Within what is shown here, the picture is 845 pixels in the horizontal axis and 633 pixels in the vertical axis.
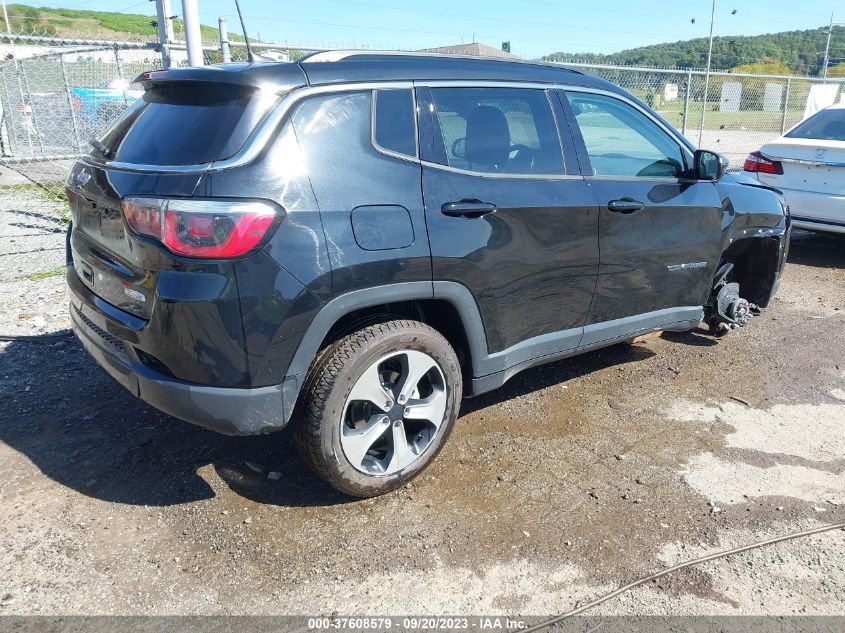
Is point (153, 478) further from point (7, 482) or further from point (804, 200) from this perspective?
point (804, 200)

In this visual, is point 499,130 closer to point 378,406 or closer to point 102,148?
point 378,406

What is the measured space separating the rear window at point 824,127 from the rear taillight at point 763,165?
54cm

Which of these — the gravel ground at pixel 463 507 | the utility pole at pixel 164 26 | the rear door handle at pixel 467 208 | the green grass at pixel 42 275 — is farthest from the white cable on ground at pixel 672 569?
the utility pole at pixel 164 26

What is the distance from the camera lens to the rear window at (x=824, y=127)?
7555 millimetres

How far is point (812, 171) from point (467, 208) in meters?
5.69

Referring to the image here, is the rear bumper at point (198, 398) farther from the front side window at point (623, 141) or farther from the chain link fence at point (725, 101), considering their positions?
the chain link fence at point (725, 101)

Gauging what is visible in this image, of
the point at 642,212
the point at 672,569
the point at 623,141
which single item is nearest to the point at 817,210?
the point at 623,141

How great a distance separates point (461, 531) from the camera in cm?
298

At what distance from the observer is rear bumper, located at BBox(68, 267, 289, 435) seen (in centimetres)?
269

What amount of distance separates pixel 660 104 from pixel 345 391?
11.8m

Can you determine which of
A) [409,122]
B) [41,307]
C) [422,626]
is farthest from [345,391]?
[41,307]

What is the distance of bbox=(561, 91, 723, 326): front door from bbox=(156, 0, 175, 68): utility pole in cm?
405

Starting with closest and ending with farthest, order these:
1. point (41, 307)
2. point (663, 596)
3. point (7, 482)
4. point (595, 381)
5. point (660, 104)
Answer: point (663, 596), point (7, 482), point (595, 381), point (41, 307), point (660, 104)

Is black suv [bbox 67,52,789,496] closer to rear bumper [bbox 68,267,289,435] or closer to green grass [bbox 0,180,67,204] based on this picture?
rear bumper [bbox 68,267,289,435]
